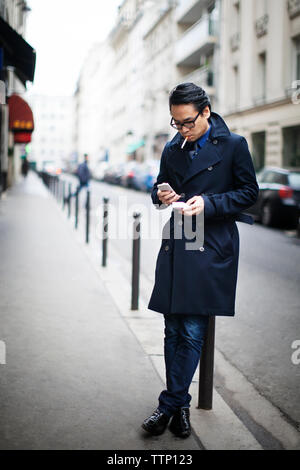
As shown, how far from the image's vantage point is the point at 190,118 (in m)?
3.26

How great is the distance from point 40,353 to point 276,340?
209 cm

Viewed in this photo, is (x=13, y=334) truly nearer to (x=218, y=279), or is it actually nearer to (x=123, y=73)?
(x=218, y=279)

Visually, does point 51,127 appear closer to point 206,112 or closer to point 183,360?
point 206,112

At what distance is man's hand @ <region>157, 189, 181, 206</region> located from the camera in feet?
10.8

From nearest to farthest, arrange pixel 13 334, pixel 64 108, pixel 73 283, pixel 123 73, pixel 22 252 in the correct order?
pixel 13 334
pixel 73 283
pixel 22 252
pixel 123 73
pixel 64 108

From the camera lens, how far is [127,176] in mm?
35594

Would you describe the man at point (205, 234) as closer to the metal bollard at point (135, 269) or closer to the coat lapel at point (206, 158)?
the coat lapel at point (206, 158)

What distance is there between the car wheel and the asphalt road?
213 cm

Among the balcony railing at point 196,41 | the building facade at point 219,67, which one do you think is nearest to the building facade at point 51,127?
the building facade at point 219,67

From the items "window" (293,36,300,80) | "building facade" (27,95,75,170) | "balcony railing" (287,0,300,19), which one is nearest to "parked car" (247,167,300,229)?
"window" (293,36,300,80)

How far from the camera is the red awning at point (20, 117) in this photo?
1880cm

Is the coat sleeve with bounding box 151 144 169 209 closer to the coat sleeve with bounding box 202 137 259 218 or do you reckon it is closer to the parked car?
the coat sleeve with bounding box 202 137 259 218

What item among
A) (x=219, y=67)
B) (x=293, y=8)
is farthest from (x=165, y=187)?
(x=219, y=67)

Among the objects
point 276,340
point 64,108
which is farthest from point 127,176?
point 64,108
